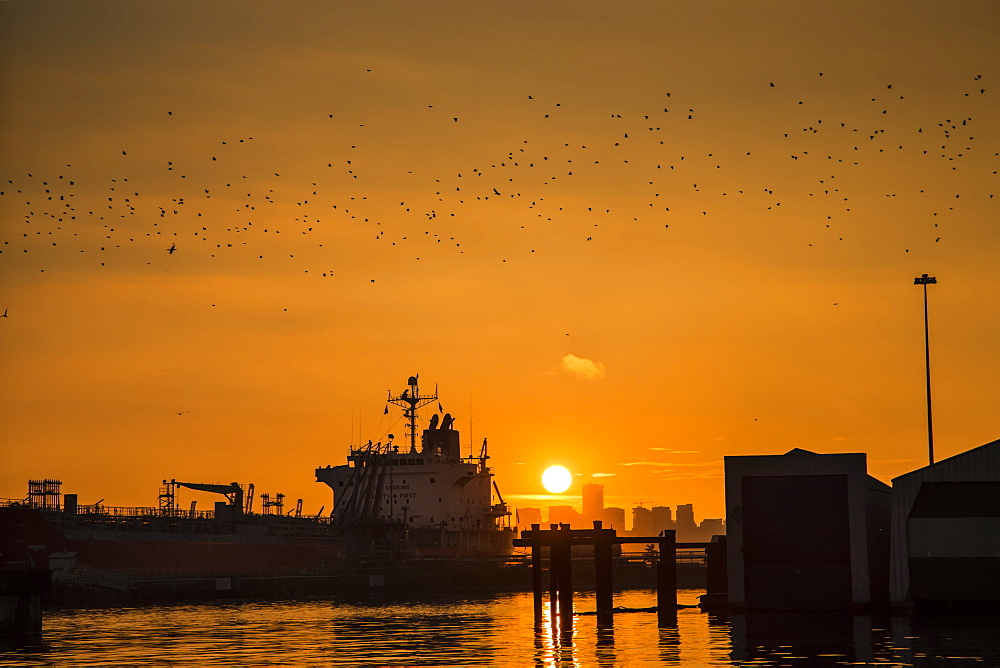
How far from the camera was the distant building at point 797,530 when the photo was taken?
4825 centimetres

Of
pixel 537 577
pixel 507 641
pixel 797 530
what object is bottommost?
pixel 507 641

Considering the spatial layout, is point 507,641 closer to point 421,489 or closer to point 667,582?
point 667,582

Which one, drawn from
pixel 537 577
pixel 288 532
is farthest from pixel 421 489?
pixel 537 577

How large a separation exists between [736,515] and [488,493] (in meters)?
79.5

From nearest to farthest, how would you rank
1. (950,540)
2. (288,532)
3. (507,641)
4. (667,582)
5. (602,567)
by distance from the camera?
1. (507,641)
2. (950,540)
3. (667,582)
4. (602,567)
5. (288,532)

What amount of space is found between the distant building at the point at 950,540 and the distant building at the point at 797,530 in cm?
138

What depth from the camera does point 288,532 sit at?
4129 inches

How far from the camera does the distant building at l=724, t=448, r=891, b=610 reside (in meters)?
48.2

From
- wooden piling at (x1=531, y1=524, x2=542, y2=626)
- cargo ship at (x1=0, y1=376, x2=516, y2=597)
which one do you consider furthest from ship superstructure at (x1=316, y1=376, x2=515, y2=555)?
wooden piling at (x1=531, y1=524, x2=542, y2=626)

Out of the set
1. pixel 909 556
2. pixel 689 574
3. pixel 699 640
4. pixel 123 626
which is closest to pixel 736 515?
pixel 909 556

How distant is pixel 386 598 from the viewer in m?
82.8

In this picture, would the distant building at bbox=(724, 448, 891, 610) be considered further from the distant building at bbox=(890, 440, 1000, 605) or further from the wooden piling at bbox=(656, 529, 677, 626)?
the wooden piling at bbox=(656, 529, 677, 626)

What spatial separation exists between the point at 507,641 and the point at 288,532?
6741 cm

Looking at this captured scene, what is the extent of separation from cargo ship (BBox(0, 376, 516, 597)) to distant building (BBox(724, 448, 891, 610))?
1329 inches
